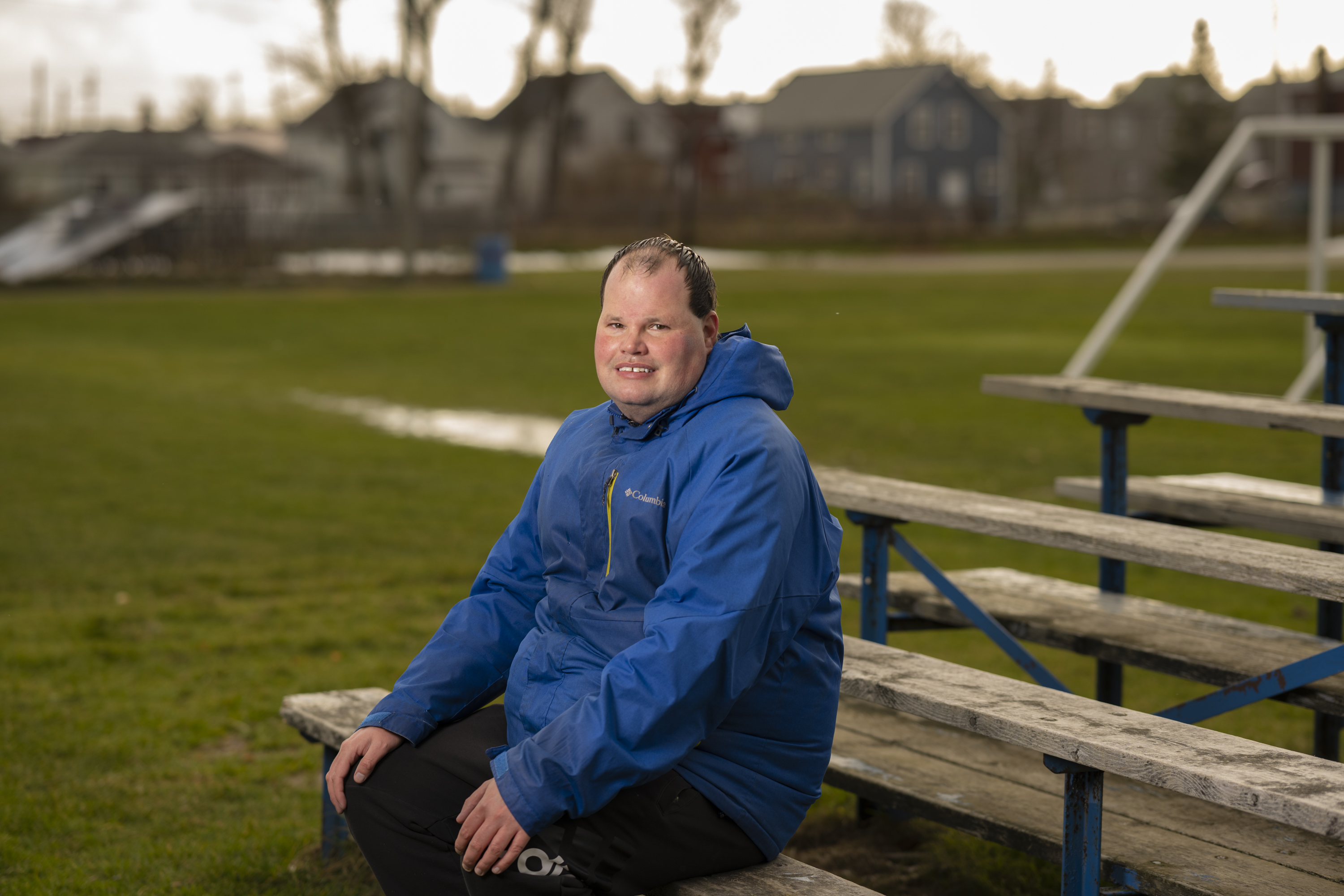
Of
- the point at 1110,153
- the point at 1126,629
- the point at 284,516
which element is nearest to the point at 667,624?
the point at 1126,629

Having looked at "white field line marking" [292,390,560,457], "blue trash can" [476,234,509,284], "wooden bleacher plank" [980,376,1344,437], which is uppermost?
"blue trash can" [476,234,509,284]

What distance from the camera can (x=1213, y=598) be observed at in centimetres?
657

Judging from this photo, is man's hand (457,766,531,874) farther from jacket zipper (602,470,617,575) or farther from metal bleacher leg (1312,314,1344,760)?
metal bleacher leg (1312,314,1344,760)

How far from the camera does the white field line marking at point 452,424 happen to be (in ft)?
37.2

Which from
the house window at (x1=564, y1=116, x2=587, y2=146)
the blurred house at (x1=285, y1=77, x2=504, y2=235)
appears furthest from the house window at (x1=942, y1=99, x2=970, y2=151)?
the blurred house at (x1=285, y1=77, x2=504, y2=235)

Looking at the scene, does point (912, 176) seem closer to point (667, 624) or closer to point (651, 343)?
point (651, 343)

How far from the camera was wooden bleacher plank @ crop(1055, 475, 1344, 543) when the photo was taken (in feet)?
12.7

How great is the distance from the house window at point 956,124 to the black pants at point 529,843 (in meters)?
74.0

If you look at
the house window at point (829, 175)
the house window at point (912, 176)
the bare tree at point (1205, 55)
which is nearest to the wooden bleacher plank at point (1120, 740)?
the bare tree at point (1205, 55)

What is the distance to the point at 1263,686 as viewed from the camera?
Result: 3107mm

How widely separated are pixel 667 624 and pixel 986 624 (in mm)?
1673

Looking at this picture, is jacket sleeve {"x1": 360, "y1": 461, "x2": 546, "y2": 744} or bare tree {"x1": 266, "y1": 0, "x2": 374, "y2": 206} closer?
jacket sleeve {"x1": 360, "y1": 461, "x2": 546, "y2": 744}

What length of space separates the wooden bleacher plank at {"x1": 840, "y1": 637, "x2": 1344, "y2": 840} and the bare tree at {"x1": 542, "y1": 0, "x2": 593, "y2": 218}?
174ft

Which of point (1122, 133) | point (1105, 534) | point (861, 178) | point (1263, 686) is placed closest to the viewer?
point (1263, 686)
